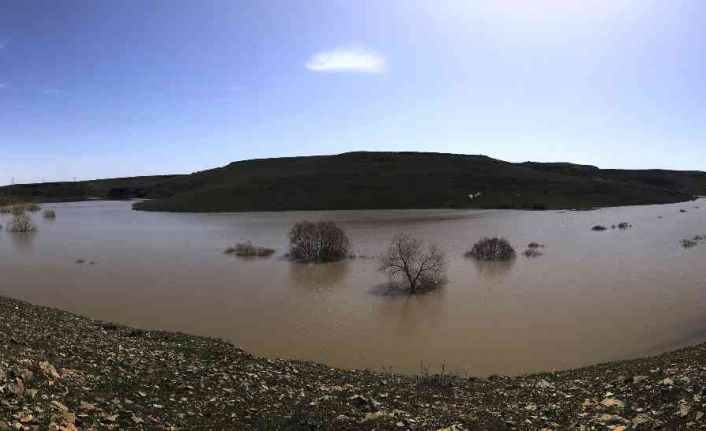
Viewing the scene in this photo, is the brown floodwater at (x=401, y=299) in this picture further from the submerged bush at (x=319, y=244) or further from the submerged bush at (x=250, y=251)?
the submerged bush at (x=319, y=244)

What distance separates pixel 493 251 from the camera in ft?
143

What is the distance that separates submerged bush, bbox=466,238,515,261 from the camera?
142ft

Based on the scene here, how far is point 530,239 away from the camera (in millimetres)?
55562

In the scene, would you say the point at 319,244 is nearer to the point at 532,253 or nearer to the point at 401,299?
the point at 401,299

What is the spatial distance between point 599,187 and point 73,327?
127 m

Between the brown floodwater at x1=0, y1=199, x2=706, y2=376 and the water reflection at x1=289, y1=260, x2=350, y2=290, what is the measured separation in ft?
0.49

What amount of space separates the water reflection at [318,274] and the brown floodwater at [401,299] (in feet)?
0.49

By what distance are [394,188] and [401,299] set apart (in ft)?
290

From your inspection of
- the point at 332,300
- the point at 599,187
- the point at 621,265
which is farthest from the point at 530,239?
the point at 599,187

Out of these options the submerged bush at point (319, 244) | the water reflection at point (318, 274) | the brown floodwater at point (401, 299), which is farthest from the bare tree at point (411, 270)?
the submerged bush at point (319, 244)

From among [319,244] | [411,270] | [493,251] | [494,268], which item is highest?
[319,244]

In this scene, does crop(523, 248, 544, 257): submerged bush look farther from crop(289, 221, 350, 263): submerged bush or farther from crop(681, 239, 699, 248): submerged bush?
crop(289, 221, 350, 263): submerged bush

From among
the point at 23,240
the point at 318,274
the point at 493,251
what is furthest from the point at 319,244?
the point at 23,240

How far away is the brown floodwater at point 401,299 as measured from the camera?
21125 mm
